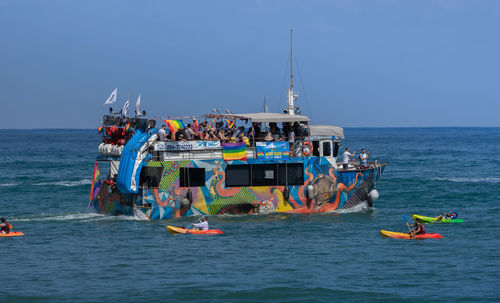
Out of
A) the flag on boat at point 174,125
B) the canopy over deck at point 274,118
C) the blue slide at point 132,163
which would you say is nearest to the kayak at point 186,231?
the blue slide at point 132,163

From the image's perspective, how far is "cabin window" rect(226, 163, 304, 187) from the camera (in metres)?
38.3

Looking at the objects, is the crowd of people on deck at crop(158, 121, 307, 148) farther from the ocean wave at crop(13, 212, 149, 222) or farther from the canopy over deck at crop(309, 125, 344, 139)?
the ocean wave at crop(13, 212, 149, 222)

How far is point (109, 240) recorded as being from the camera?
35500 mm

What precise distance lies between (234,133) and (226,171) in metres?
2.27

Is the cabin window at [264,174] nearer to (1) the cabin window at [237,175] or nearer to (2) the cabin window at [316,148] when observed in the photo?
(1) the cabin window at [237,175]

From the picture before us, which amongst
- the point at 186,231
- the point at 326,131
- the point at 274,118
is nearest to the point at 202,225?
the point at 186,231

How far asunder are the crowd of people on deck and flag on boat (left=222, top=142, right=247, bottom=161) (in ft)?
1.33

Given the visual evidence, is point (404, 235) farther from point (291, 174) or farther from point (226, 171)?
point (226, 171)

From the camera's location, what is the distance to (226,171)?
38.2m

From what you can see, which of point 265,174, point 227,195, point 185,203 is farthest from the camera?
point 265,174

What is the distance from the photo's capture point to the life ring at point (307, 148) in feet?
130

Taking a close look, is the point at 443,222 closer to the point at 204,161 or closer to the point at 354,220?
the point at 354,220

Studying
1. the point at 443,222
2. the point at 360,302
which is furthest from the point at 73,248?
the point at 443,222

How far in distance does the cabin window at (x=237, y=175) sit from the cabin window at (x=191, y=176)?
1.32 metres
